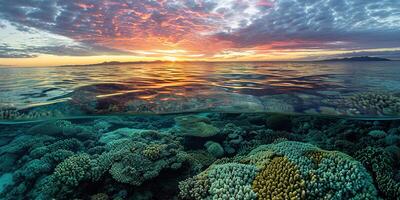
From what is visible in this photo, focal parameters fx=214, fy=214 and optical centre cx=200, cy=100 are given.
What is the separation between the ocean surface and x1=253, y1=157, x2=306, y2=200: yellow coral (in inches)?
1.0

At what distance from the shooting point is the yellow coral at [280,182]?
5219 mm

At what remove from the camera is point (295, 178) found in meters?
5.45

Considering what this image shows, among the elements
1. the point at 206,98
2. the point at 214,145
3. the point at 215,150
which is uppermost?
the point at 206,98

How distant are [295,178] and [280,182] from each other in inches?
15.4

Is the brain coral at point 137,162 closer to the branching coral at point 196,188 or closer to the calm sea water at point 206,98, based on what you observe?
the branching coral at point 196,188

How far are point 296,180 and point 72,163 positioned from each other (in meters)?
7.32

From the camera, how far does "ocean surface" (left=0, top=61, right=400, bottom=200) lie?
5734 mm

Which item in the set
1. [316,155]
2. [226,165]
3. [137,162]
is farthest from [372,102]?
[137,162]

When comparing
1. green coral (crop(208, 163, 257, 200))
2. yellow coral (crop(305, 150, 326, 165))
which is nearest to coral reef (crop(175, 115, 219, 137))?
green coral (crop(208, 163, 257, 200))

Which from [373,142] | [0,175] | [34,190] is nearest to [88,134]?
[0,175]

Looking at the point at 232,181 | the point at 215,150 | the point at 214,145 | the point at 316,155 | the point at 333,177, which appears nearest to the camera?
the point at 333,177

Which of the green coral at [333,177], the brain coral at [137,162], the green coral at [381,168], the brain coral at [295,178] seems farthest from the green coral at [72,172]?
the green coral at [381,168]

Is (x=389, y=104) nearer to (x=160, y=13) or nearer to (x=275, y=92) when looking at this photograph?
(x=275, y=92)

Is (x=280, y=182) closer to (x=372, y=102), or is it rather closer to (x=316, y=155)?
(x=316, y=155)
